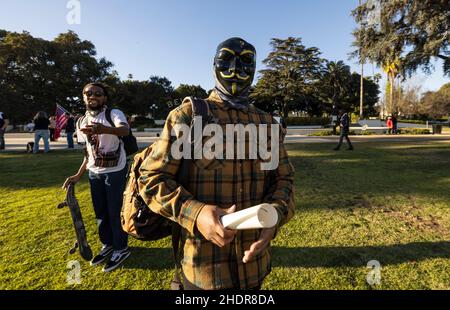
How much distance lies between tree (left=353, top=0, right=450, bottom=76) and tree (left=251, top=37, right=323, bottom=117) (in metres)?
31.3

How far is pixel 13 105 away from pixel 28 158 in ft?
98.5

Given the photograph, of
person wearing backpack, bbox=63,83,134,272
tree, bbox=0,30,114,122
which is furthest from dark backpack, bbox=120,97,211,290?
tree, bbox=0,30,114,122

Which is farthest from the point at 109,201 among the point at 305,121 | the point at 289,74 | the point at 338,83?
the point at 338,83

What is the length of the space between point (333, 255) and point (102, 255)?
287 cm

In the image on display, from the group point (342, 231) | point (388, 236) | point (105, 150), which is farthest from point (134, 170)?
point (388, 236)

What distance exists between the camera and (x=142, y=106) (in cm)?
4841

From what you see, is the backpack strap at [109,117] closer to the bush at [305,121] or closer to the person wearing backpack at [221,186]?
the person wearing backpack at [221,186]

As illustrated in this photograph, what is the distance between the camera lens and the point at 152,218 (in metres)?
1.73

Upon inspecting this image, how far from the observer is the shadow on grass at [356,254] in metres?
3.32

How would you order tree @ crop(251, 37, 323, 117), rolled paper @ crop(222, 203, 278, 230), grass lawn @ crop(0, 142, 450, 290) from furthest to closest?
tree @ crop(251, 37, 323, 117), grass lawn @ crop(0, 142, 450, 290), rolled paper @ crop(222, 203, 278, 230)

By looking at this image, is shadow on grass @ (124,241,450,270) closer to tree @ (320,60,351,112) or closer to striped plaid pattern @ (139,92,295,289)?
striped plaid pattern @ (139,92,295,289)

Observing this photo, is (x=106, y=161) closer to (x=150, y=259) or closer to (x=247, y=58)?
(x=150, y=259)

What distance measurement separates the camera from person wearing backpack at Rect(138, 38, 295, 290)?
4.42 feet

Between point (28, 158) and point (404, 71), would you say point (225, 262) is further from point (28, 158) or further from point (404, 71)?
point (404, 71)
